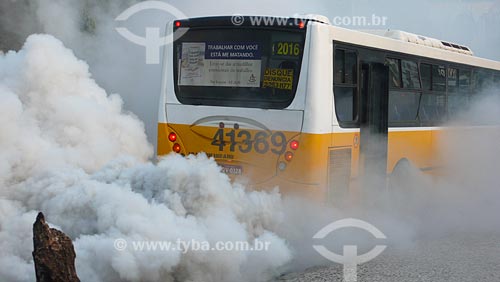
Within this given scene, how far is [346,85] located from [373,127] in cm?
81

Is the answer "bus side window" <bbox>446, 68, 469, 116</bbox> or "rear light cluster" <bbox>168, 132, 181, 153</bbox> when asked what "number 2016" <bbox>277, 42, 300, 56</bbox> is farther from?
"bus side window" <bbox>446, 68, 469, 116</bbox>

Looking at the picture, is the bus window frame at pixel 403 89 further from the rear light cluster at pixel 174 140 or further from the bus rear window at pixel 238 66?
the rear light cluster at pixel 174 140

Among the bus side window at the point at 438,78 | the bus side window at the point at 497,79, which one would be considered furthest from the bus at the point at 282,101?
the bus side window at the point at 497,79

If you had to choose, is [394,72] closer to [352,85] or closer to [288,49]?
[352,85]

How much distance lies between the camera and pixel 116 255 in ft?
16.4

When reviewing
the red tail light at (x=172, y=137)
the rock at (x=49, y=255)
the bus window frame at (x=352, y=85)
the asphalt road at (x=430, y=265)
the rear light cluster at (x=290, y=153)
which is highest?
the bus window frame at (x=352, y=85)

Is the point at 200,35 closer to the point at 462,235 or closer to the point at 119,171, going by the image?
the point at 119,171

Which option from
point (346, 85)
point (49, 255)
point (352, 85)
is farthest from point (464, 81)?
point (49, 255)

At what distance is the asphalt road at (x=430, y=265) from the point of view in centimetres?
609

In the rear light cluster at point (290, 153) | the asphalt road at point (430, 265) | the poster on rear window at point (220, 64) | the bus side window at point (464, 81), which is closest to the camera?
the asphalt road at point (430, 265)

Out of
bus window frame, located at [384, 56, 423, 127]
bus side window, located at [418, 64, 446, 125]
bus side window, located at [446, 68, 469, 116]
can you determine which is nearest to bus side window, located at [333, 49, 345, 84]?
bus window frame, located at [384, 56, 423, 127]

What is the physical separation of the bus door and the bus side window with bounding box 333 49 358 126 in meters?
0.21

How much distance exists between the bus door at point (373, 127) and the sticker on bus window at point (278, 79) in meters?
1.27

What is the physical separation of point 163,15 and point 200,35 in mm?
5246
